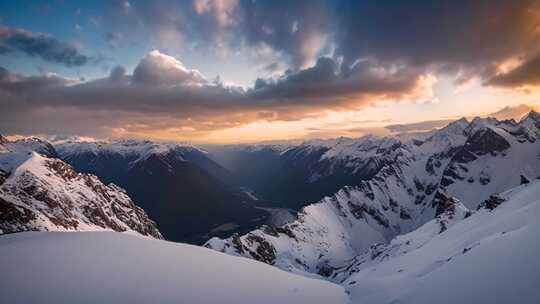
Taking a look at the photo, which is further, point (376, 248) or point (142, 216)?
point (142, 216)

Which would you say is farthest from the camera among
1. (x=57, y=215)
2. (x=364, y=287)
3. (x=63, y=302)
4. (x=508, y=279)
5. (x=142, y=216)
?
(x=142, y=216)

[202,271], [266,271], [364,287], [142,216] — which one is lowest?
[142,216]

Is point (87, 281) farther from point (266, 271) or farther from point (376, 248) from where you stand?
point (376, 248)

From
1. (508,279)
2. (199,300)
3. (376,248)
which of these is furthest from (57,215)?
(376,248)

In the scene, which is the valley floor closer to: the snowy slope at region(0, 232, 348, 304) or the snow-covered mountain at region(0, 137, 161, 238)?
the snowy slope at region(0, 232, 348, 304)

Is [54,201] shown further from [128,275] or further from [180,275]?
[180,275]

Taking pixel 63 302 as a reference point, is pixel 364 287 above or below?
below
